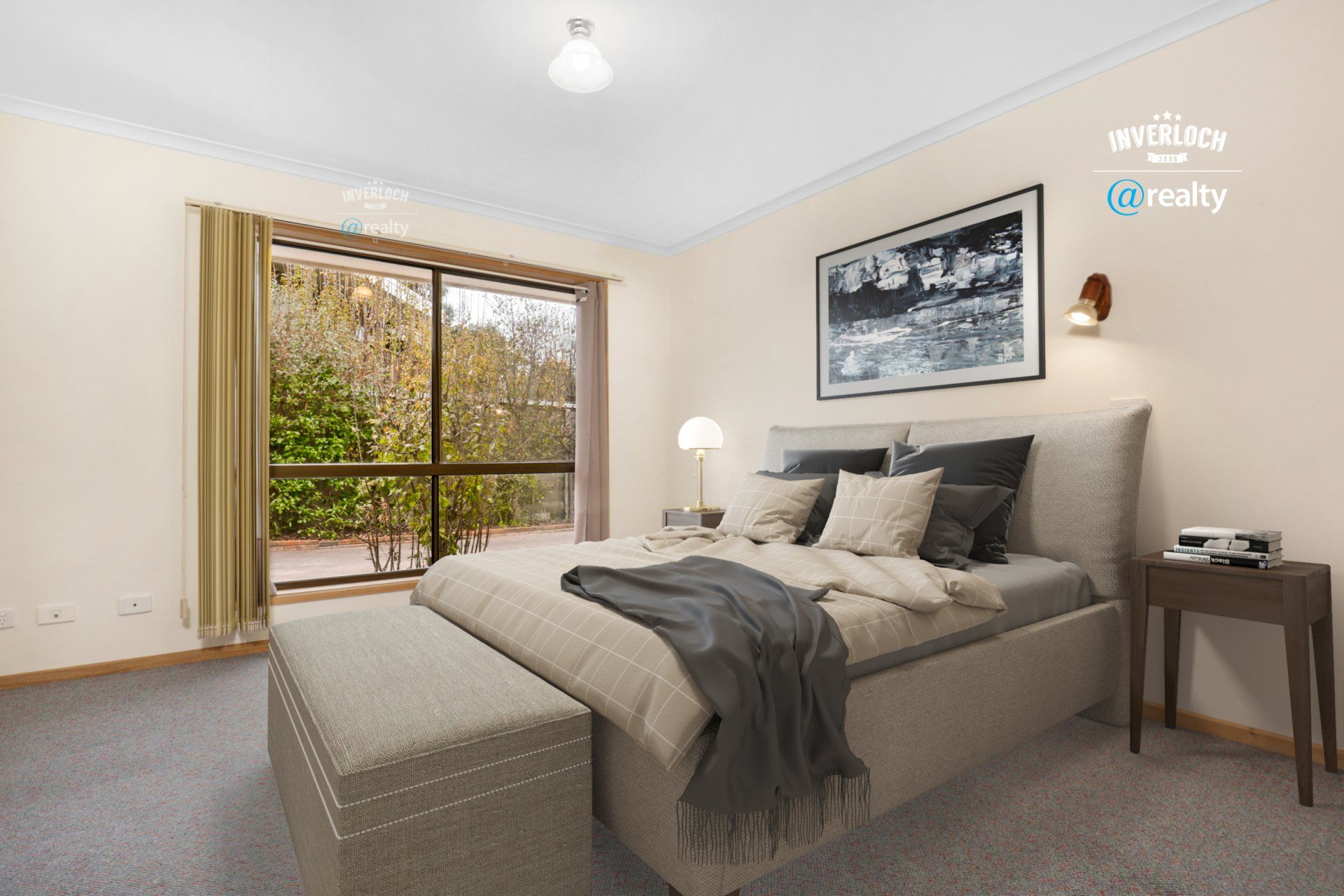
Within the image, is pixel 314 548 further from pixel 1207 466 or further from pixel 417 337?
pixel 1207 466

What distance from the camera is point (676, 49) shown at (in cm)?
268

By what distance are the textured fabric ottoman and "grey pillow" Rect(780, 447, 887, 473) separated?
6.68 feet

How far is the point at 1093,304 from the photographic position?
2.62 m

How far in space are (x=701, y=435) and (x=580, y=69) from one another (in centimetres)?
243

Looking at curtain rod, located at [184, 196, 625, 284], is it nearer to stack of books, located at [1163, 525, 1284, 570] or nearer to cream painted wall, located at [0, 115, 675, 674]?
cream painted wall, located at [0, 115, 675, 674]

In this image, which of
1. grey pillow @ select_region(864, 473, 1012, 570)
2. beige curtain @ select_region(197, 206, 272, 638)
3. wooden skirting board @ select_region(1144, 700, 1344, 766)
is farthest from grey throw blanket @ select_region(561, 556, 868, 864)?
beige curtain @ select_region(197, 206, 272, 638)

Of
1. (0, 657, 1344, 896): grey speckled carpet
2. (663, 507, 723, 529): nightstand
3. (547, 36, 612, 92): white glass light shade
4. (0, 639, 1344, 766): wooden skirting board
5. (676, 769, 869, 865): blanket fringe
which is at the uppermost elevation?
(547, 36, 612, 92): white glass light shade

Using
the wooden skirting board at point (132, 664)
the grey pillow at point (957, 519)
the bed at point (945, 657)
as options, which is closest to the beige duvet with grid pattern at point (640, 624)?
the bed at point (945, 657)

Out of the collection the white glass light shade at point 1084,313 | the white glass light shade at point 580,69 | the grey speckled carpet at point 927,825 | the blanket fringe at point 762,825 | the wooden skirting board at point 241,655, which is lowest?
the grey speckled carpet at point 927,825

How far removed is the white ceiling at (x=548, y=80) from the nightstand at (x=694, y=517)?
2.04 m

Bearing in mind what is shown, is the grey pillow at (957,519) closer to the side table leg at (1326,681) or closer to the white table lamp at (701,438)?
the side table leg at (1326,681)

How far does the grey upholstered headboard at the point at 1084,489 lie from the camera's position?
8.20 feet

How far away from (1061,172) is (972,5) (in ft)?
2.84

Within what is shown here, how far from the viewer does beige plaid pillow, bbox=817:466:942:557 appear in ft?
8.16
